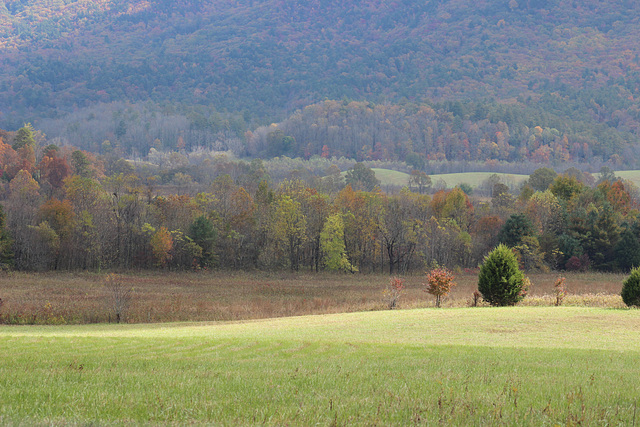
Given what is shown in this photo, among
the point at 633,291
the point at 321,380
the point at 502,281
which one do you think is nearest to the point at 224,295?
the point at 502,281

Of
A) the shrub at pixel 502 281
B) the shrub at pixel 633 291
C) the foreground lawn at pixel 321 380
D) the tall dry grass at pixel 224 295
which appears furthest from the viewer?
the shrub at pixel 502 281

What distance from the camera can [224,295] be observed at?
50281 mm

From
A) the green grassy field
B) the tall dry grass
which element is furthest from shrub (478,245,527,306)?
the green grassy field

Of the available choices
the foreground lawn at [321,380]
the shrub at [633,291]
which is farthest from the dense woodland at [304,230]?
the foreground lawn at [321,380]

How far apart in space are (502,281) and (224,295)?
2474 cm

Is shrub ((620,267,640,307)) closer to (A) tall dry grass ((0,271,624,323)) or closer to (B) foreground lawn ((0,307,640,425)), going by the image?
(A) tall dry grass ((0,271,624,323))

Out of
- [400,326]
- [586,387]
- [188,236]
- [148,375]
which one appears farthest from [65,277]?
[586,387]

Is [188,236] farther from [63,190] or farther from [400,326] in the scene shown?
[400,326]

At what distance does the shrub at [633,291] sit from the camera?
32.8 m

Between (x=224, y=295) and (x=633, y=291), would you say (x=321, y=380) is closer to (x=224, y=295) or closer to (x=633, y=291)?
(x=633, y=291)

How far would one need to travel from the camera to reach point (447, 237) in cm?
8756

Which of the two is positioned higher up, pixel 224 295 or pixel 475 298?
pixel 475 298

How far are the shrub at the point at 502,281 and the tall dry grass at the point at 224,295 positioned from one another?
5.71 feet

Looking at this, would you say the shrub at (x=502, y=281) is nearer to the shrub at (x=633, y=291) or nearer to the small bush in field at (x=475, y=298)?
the small bush in field at (x=475, y=298)
